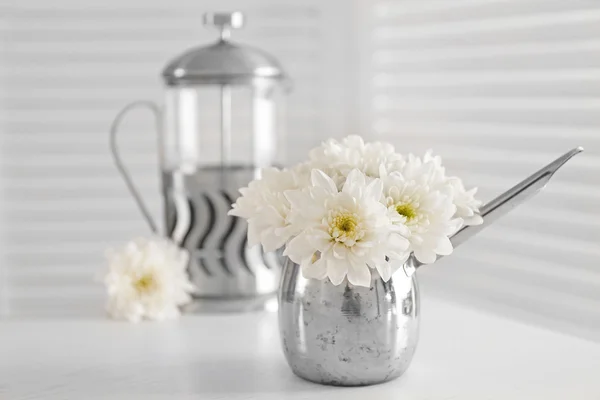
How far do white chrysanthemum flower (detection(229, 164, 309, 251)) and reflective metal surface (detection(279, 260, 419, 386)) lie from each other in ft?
0.20

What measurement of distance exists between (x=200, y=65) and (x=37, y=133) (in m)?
0.78

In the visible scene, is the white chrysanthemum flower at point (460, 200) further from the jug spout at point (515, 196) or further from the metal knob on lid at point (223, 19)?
the metal knob on lid at point (223, 19)

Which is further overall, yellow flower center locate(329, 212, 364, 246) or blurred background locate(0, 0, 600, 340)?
blurred background locate(0, 0, 600, 340)

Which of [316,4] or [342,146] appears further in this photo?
[316,4]

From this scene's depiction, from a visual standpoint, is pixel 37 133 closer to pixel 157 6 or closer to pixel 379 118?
pixel 157 6

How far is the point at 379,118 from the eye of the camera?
6.83ft

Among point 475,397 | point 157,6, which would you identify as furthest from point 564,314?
point 157,6

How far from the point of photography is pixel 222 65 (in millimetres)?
1478

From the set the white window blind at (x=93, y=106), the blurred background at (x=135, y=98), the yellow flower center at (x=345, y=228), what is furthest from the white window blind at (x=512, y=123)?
the yellow flower center at (x=345, y=228)

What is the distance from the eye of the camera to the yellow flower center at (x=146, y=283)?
1405 millimetres

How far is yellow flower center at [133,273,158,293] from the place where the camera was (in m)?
1.41

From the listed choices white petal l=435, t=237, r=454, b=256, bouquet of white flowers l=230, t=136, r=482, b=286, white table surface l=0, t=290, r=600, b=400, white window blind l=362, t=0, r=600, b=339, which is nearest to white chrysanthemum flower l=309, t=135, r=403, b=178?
bouquet of white flowers l=230, t=136, r=482, b=286

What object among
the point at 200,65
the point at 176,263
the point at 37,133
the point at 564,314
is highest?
the point at 200,65

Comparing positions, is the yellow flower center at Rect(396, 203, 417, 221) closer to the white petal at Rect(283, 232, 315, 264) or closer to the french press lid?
the white petal at Rect(283, 232, 315, 264)
